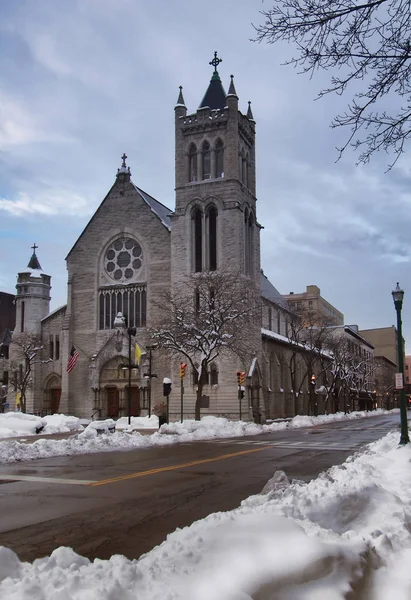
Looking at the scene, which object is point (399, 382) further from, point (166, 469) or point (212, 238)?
point (212, 238)

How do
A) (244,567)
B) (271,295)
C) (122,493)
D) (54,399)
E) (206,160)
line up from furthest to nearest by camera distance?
(271,295)
(54,399)
(206,160)
(122,493)
(244,567)

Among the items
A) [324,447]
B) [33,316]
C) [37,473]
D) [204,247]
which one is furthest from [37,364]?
[37,473]

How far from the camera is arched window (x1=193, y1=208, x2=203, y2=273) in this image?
173ft

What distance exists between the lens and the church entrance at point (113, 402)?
174ft

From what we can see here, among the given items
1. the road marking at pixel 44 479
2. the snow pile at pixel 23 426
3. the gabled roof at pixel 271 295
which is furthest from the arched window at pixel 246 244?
the road marking at pixel 44 479

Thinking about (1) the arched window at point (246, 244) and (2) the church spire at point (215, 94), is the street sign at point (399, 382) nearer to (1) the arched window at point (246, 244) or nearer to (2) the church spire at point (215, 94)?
(1) the arched window at point (246, 244)

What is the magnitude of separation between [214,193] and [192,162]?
4598 millimetres

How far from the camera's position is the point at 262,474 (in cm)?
1351

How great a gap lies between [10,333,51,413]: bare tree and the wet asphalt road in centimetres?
3628

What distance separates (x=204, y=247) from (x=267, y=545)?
158 feet

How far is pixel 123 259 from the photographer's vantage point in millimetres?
55844

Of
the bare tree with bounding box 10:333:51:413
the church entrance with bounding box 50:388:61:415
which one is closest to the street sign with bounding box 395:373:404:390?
the bare tree with bounding box 10:333:51:413

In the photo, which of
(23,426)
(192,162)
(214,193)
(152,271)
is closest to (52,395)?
(152,271)

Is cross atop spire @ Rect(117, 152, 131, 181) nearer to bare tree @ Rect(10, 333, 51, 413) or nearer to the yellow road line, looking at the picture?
bare tree @ Rect(10, 333, 51, 413)
